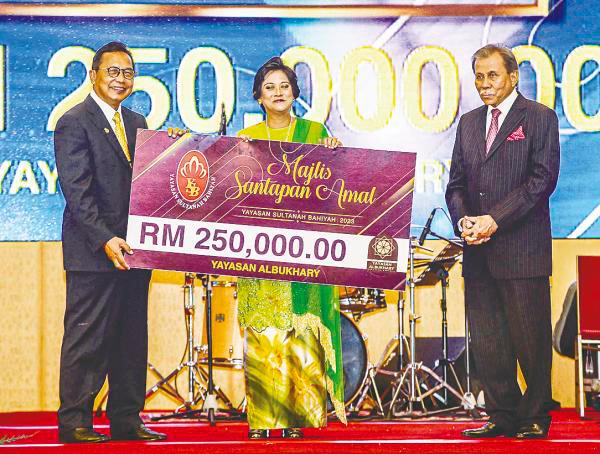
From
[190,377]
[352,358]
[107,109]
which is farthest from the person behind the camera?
[352,358]

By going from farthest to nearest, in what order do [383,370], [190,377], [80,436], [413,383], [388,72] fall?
[388,72] < [383,370] < [190,377] < [413,383] < [80,436]

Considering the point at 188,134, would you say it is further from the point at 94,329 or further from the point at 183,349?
the point at 183,349

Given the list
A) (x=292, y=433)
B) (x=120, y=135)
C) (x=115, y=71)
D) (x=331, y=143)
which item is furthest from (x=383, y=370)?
(x=115, y=71)

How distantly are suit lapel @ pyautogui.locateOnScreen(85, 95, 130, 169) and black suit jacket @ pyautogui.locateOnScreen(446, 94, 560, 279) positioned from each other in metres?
1.54

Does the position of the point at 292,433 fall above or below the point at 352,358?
below

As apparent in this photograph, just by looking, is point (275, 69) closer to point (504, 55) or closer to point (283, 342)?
point (504, 55)

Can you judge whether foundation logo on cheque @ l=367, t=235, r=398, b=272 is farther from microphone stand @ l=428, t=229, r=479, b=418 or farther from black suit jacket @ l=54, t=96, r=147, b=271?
microphone stand @ l=428, t=229, r=479, b=418

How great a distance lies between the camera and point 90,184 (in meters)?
4.67

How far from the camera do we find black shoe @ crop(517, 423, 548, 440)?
4.57 metres

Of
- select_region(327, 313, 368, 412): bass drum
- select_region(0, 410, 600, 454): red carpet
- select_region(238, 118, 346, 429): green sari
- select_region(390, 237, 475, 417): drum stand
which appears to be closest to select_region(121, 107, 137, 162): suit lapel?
select_region(238, 118, 346, 429): green sari

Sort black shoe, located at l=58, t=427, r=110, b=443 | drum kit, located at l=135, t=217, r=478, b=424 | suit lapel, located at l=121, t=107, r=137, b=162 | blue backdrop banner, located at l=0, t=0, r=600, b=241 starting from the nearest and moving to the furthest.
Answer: black shoe, located at l=58, t=427, r=110, b=443 < suit lapel, located at l=121, t=107, r=137, b=162 < drum kit, located at l=135, t=217, r=478, b=424 < blue backdrop banner, located at l=0, t=0, r=600, b=241

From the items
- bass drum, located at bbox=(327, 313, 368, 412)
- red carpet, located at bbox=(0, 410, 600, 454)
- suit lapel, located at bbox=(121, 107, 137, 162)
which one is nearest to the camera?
red carpet, located at bbox=(0, 410, 600, 454)

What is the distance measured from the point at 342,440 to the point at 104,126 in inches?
69.6

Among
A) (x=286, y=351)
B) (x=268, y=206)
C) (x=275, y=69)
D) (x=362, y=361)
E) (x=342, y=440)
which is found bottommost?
(x=342, y=440)
